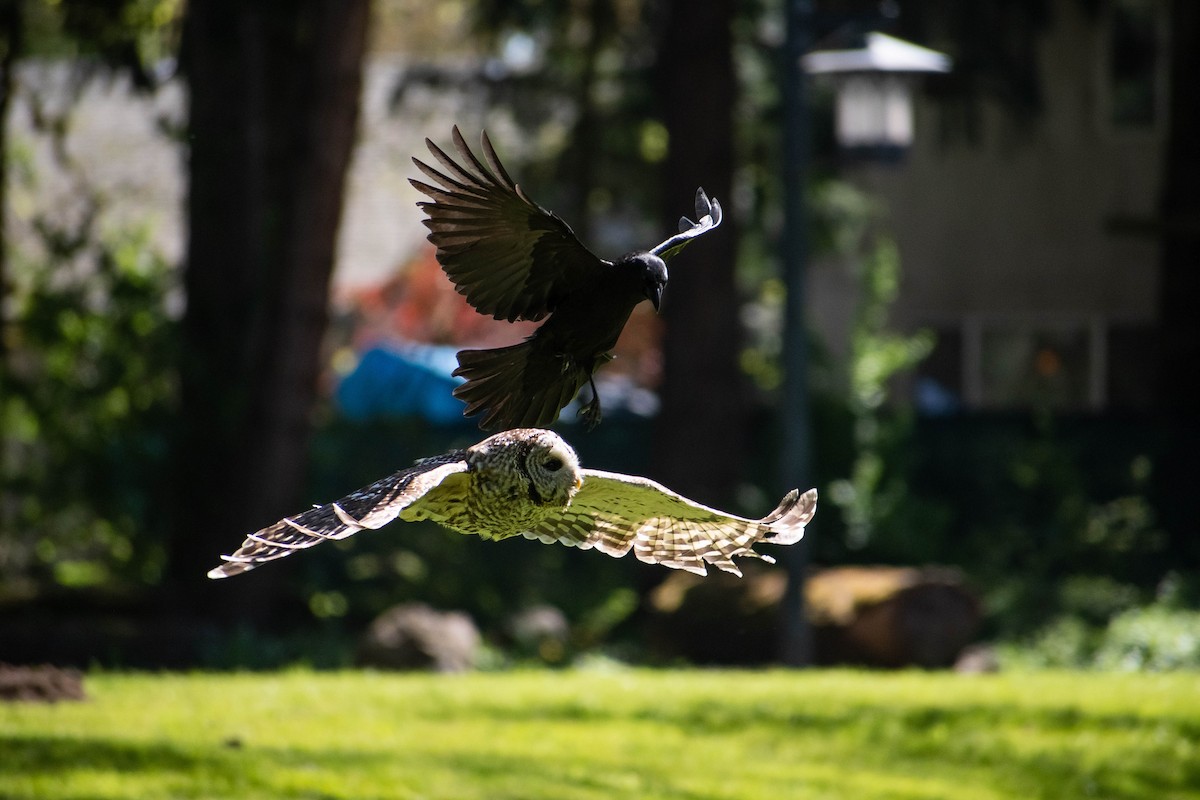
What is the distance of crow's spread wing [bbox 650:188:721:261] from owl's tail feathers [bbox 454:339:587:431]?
383mm

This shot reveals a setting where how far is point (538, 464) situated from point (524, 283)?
0.65 meters

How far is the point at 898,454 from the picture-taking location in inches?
632

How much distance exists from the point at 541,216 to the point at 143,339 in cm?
1103

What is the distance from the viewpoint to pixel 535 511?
377 centimetres

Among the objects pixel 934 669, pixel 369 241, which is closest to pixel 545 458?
pixel 934 669

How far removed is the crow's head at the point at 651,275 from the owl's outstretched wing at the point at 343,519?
59 cm

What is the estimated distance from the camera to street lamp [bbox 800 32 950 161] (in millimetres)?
12297

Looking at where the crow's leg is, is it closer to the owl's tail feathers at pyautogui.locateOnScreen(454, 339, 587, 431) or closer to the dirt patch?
the owl's tail feathers at pyautogui.locateOnScreen(454, 339, 587, 431)

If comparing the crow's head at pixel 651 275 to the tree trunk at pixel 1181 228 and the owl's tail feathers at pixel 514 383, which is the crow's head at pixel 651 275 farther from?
the tree trunk at pixel 1181 228

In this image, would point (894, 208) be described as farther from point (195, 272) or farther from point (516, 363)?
point (516, 363)

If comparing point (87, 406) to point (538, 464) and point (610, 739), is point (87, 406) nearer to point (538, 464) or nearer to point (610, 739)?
point (610, 739)

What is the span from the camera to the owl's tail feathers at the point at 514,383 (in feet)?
13.4

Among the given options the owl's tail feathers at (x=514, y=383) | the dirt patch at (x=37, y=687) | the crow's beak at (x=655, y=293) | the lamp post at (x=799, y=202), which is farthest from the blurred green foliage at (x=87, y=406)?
the crow's beak at (x=655, y=293)

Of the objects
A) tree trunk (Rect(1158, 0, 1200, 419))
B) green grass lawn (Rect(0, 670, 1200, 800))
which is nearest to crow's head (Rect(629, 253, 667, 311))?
green grass lawn (Rect(0, 670, 1200, 800))
